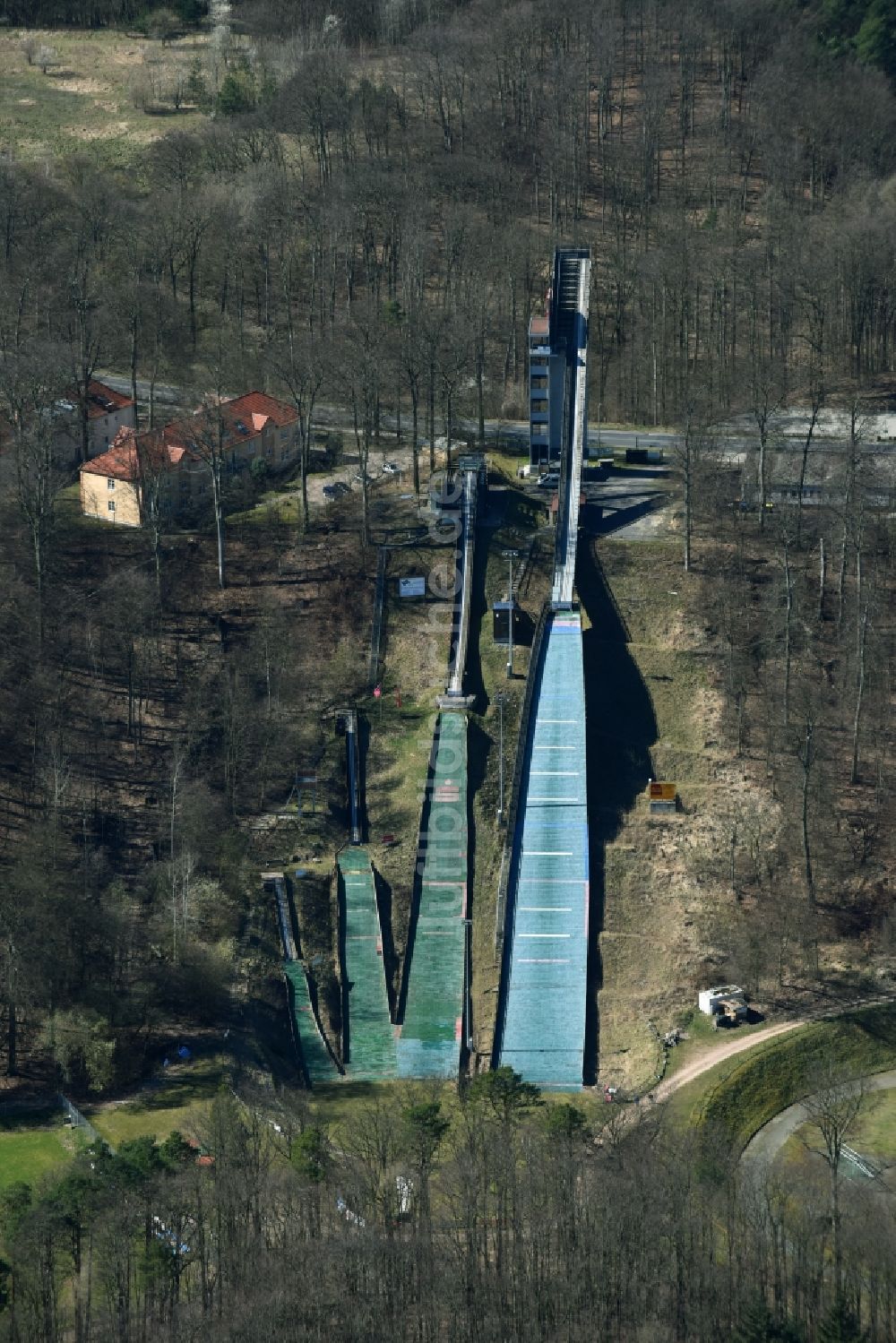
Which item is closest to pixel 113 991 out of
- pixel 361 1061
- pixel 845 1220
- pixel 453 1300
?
pixel 361 1061

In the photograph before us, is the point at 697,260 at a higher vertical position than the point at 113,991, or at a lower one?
higher

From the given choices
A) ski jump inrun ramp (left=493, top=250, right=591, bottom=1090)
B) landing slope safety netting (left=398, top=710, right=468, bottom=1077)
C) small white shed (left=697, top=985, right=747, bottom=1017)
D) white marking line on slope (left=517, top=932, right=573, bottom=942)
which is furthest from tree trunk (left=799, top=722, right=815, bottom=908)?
landing slope safety netting (left=398, top=710, right=468, bottom=1077)

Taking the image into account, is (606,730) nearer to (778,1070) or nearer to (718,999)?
(718,999)

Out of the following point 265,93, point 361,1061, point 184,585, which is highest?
point 265,93

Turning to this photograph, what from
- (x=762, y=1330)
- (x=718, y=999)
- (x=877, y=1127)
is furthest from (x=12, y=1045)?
(x=762, y=1330)

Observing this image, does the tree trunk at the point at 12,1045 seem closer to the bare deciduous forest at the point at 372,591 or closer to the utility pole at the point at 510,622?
the bare deciduous forest at the point at 372,591

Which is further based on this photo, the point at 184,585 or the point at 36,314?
the point at 36,314

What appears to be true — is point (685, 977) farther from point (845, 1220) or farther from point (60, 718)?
point (60, 718)
